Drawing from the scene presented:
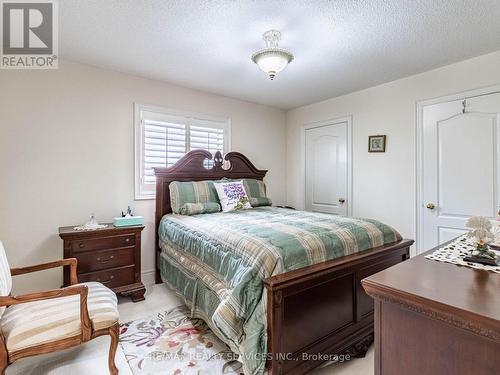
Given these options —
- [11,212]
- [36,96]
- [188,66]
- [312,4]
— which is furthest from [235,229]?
[36,96]

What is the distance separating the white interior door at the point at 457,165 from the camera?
2.64 metres

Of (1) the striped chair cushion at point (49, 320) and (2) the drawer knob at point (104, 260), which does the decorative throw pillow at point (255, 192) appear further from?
(1) the striped chair cushion at point (49, 320)

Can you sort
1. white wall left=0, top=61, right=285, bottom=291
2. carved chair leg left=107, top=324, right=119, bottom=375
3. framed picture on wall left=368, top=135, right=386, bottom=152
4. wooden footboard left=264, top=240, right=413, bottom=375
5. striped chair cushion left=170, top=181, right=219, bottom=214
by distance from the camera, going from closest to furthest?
wooden footboard left=264, top=240, right=413, bottom=375 → carved chair leg left=107, top=324, right=119, bottom=375 → white wall left=0, top=61, right=285, bottom=291 → striped chair cushion left=170, top=181, right=219, bottom=214 → framed picture on wall left=368, top=135, right=386, bottom=152

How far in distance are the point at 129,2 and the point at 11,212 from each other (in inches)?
86.4

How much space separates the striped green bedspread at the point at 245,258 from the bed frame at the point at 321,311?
0.07 meters

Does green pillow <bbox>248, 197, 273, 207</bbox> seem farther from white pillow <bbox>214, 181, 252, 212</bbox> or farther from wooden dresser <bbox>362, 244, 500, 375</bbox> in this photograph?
wooden dresser <bbox>362, 244, 500, 375</bbox>

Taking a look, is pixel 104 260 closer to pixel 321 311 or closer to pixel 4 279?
pixel 4 279

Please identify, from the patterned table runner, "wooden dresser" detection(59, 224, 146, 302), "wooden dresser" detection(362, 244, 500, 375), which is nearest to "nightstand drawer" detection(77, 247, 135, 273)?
"wooden dresser" detection(59, 224, 146, 302)

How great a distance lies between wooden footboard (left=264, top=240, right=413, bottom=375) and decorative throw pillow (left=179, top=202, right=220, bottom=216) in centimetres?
168

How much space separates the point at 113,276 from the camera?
265 cm

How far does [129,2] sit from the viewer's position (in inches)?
74.6

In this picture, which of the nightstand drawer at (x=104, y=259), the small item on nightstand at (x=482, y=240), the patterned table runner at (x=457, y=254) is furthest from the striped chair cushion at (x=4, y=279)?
the small item on nightstand at (x=482, y=240)

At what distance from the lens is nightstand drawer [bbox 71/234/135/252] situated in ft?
8.11

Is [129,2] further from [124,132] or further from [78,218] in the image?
[78,218]
